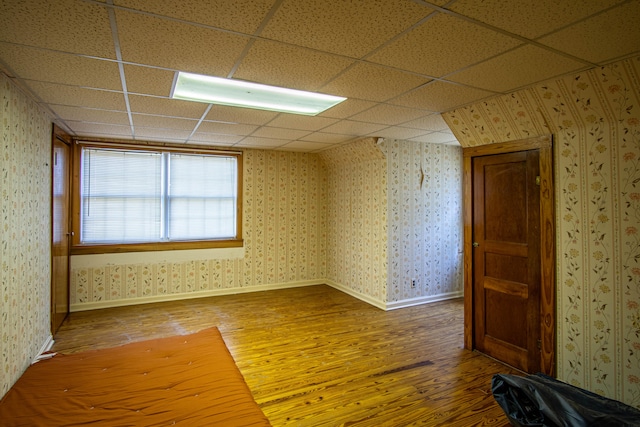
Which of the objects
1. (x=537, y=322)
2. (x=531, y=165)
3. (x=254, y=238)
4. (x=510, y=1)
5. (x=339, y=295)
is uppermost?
(x=510, y=1)

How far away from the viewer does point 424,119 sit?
342 centimetres

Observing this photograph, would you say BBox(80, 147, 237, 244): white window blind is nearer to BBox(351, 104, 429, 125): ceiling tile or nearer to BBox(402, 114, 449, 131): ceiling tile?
BBox(351, 104, 429, 125): ceiling tile

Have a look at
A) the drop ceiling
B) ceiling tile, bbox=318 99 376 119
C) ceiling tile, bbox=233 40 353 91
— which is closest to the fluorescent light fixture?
ceiling tile, bbox=318 99 376 119

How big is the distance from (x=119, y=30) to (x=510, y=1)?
1754 millimetres

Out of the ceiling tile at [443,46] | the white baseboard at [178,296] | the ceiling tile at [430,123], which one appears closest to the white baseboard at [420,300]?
the white baseboard at [178,296]

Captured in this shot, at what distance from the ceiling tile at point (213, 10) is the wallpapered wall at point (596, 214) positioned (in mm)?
1979

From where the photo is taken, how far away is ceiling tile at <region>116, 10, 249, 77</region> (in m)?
1.61

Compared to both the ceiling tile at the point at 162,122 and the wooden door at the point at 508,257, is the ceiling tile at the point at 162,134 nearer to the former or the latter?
the ceiling tile at the point at 162,122

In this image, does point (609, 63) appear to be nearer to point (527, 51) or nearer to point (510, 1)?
point (527, 51)

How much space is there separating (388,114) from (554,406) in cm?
252

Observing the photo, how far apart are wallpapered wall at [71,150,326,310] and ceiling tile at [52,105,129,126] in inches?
81.3

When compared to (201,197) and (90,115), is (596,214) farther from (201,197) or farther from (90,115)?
(201,197)

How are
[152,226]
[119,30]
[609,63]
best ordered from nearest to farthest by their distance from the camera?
[119,30]
[609,63]
[152,226]

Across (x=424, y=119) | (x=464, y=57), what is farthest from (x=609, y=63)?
(x=424, y=119)
